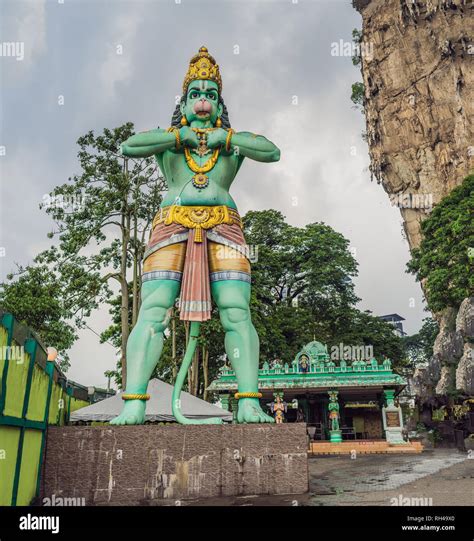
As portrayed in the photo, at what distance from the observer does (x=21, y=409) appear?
3.56 metres

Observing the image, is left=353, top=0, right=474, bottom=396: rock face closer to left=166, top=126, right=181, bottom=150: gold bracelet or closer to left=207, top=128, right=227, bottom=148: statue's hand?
left=207, top=128, right=227, bottom=148: statue's hand

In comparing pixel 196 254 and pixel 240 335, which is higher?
pixel 196 254

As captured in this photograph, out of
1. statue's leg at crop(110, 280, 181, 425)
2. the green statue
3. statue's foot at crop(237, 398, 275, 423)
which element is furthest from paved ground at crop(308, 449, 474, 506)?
statue's leg at crop(110, 280, 181, 425)

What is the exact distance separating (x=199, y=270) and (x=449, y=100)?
1241 inches

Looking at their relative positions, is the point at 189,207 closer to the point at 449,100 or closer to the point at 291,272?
the point at 291,272

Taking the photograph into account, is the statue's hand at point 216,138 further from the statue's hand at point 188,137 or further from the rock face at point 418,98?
the rock face at point 418,98

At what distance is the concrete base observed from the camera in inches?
165

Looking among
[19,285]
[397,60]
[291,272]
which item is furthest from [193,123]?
[397,60]

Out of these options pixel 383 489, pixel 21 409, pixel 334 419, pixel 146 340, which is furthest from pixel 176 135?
pixel 334 419

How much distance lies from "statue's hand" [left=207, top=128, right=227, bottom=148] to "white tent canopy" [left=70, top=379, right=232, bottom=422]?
4.50 m

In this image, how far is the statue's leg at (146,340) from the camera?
4.91 m

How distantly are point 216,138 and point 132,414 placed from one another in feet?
10.0

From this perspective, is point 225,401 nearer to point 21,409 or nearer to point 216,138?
point 216,138

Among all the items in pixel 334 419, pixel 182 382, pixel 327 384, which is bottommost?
pixel 334 419
